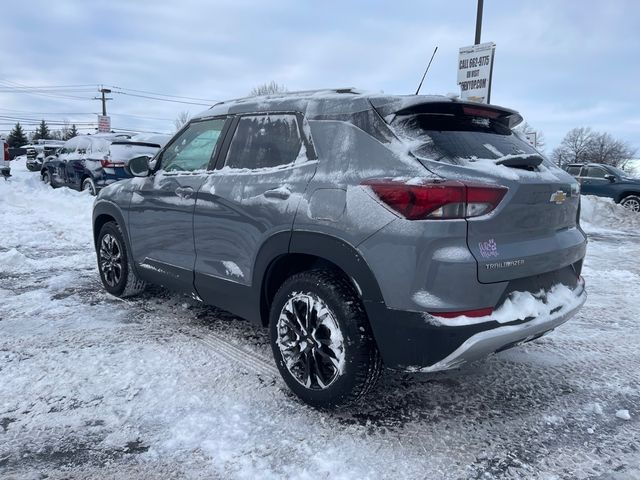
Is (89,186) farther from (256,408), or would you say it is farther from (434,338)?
(434,338)

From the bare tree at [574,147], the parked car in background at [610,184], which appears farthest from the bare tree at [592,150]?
the parked car in background at [610,184]

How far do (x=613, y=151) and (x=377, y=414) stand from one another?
9952 cm

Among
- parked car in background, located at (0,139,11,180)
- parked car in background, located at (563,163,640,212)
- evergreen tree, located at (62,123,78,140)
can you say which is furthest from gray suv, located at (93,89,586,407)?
evergreen tree, located at (62,123,78,140)

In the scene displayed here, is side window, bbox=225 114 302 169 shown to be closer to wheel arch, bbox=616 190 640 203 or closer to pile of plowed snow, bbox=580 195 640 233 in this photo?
pile of plowed snow, bbox=580 195 640 233

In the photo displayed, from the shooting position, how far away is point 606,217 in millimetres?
12812

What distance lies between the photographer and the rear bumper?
2.39 metres

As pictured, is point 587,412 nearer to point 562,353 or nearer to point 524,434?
point 524,434

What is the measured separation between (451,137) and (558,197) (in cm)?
71

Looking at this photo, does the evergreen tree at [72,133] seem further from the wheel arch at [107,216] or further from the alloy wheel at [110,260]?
the alloy wheel at [110,260]

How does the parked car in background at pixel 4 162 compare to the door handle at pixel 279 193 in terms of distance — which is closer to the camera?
the door handle at pixel 279 193

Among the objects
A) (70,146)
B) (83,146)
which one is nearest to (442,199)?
(83,146)

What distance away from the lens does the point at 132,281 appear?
4.80 m

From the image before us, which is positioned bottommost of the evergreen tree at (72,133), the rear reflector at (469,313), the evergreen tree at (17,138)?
the rear reflector at (469,313)

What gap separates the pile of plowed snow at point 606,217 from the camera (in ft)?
40.7
